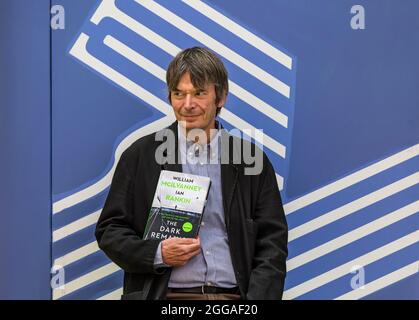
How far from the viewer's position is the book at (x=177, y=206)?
8.82ft

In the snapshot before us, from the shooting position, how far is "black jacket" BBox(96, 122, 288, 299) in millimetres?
2709

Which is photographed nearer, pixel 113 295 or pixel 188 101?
pixel 188 101

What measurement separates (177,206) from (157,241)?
16 cm

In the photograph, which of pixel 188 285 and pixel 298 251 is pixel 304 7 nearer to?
pixel 298 251

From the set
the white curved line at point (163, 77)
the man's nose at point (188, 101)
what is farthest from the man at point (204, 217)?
the white curved line at point (163, 77)

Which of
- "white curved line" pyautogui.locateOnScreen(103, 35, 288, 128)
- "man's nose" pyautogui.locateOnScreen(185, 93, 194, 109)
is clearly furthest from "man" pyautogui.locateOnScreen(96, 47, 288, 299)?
"white curved line" pyautogui.locateOnScreen(103, 35, 288, 128)

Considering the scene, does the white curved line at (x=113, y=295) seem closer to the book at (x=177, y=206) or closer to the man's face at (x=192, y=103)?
the book at (x=177, y=206)

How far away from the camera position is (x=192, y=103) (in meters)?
2.79

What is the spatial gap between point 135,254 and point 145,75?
3.30 feet

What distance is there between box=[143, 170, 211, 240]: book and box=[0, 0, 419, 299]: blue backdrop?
0.65m

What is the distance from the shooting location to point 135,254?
2.67m

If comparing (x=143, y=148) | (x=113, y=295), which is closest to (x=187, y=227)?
(x=143, y=148)

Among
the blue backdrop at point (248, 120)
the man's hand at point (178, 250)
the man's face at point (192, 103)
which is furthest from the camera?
the blue backdrop at point (248, 120)

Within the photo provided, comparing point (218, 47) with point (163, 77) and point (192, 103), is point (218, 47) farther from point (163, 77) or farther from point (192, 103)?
point (192, 103)
